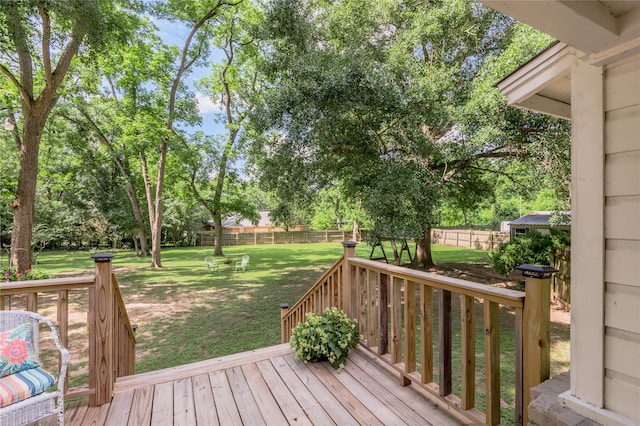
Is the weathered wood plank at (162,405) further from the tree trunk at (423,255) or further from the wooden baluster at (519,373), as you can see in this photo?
the tree trunk at (423,255)

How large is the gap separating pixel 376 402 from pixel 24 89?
854cm

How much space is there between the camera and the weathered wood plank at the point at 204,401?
6.46ft

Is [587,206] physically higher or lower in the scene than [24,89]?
lower

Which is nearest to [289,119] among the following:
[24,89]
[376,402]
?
[376,402]

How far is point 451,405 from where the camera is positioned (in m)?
1.87

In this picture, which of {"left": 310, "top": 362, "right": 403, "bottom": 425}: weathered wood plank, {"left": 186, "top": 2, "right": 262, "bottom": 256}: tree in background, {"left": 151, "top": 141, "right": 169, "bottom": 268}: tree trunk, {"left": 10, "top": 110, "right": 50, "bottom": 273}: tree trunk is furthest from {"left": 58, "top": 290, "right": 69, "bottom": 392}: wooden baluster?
{"left": 186, "top": 2, "right": 262, "bottom": 256}: tree in background

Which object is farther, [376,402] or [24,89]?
[24,89]

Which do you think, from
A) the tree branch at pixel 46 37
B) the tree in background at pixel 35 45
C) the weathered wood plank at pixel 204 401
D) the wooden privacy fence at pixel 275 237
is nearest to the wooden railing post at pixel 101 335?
the weathered wood plank at pixel 204 401

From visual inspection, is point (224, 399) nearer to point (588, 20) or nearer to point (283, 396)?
point (283, 396)

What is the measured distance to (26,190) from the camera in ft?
20.8

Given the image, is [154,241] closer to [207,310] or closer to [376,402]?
[207,310]

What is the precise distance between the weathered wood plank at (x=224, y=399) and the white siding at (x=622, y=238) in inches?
78.3

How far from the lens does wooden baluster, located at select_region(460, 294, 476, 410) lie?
1.79m

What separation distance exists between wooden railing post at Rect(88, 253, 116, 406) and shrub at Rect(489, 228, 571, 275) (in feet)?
22.6
